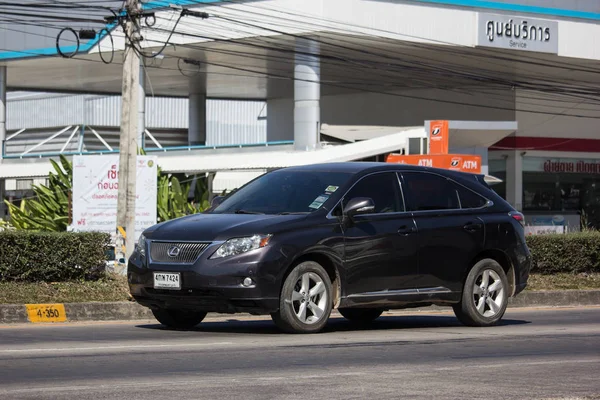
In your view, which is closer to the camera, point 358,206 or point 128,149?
point 358,206

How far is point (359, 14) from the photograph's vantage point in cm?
3794

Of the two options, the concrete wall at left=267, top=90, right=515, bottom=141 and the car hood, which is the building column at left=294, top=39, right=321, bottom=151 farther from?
the car hood

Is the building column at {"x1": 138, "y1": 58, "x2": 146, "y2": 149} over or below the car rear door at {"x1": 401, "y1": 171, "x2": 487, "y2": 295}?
over

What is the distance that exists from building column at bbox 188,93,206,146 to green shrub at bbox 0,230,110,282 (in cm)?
3764

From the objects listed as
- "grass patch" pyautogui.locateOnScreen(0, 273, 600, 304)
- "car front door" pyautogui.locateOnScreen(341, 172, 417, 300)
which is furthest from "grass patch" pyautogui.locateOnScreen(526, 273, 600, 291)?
"car front door" pyautogui.locateOnScreen(341, 172, 417, 300)

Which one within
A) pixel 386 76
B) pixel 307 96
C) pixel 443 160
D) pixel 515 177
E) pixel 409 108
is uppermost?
pixel 386 76

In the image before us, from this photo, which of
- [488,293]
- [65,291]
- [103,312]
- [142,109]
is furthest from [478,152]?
[488,293]

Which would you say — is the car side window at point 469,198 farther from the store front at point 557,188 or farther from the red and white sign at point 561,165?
the red and white sign at point 561,165

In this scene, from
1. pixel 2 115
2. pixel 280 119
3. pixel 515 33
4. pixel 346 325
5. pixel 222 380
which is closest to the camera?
pixel 222 380

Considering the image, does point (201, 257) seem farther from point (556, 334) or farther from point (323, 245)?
point (556, 334)

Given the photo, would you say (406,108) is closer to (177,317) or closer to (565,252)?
(565,252)

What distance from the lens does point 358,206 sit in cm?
1128

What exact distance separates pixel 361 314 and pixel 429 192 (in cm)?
168

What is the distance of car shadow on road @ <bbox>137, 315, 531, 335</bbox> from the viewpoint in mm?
11773
